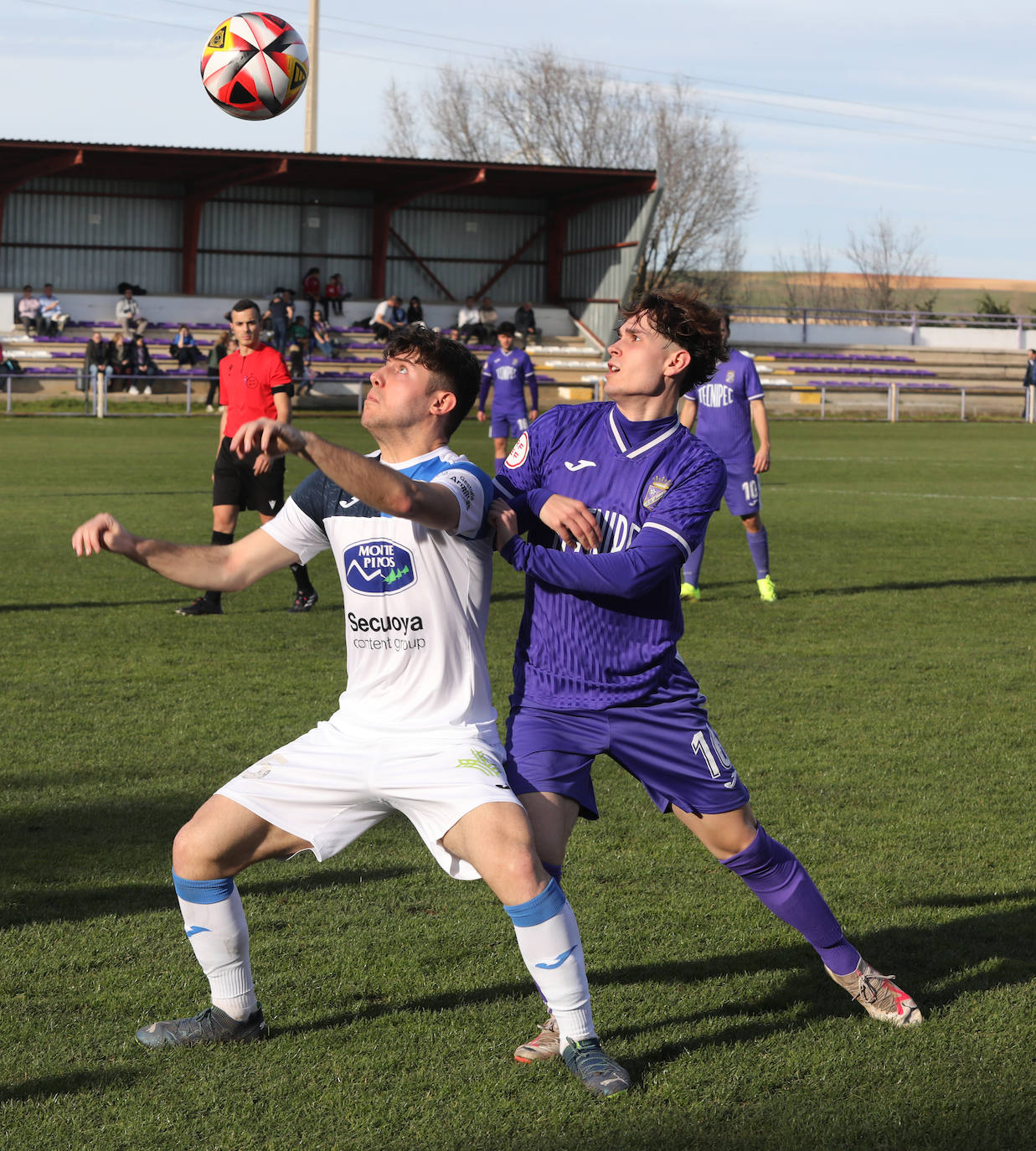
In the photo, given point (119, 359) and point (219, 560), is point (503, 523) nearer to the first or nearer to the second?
point (219, 560)

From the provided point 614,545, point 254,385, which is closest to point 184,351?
point 254,385

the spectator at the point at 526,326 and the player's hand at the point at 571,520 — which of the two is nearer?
the player's hand at the point at 571,520

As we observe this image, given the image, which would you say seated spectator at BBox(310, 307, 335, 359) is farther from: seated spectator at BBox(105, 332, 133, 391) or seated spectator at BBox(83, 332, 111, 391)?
seated spectator at BBox(83, 332, 111, 391)

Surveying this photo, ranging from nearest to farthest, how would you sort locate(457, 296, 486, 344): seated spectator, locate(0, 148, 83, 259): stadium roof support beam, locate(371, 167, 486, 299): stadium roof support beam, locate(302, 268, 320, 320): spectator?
locate(0, 148, 83, 259): stadium roof support beam < locate(457, 296, 486, 344): seated spectator < locate(302, 268, 320, 320): spectator < locate(371, 167, 486, 299): stadium roof support beam

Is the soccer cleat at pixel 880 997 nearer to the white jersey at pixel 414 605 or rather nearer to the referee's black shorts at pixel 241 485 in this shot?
the white jersey at pixel 414 605

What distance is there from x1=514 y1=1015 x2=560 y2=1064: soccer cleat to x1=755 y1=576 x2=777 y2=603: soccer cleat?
7286mm

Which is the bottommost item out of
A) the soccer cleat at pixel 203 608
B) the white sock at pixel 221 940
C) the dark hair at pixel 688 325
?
the soccer cleat at pixel 203 608

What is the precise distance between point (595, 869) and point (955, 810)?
159 centimetres

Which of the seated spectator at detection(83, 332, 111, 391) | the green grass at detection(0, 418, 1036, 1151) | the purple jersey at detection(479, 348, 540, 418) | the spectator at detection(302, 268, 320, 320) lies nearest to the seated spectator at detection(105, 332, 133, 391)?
the seated spectator at detection(83, 332, 111, 391)

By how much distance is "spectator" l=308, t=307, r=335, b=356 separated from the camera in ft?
122

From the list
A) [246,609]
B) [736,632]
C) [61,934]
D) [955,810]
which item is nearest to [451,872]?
[61,934]

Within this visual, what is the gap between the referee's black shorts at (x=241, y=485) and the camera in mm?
9438

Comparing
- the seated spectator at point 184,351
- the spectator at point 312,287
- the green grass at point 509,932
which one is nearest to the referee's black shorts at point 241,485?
the green grass at point 509,932

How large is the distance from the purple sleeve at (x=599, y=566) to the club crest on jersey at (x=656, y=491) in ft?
0.59
